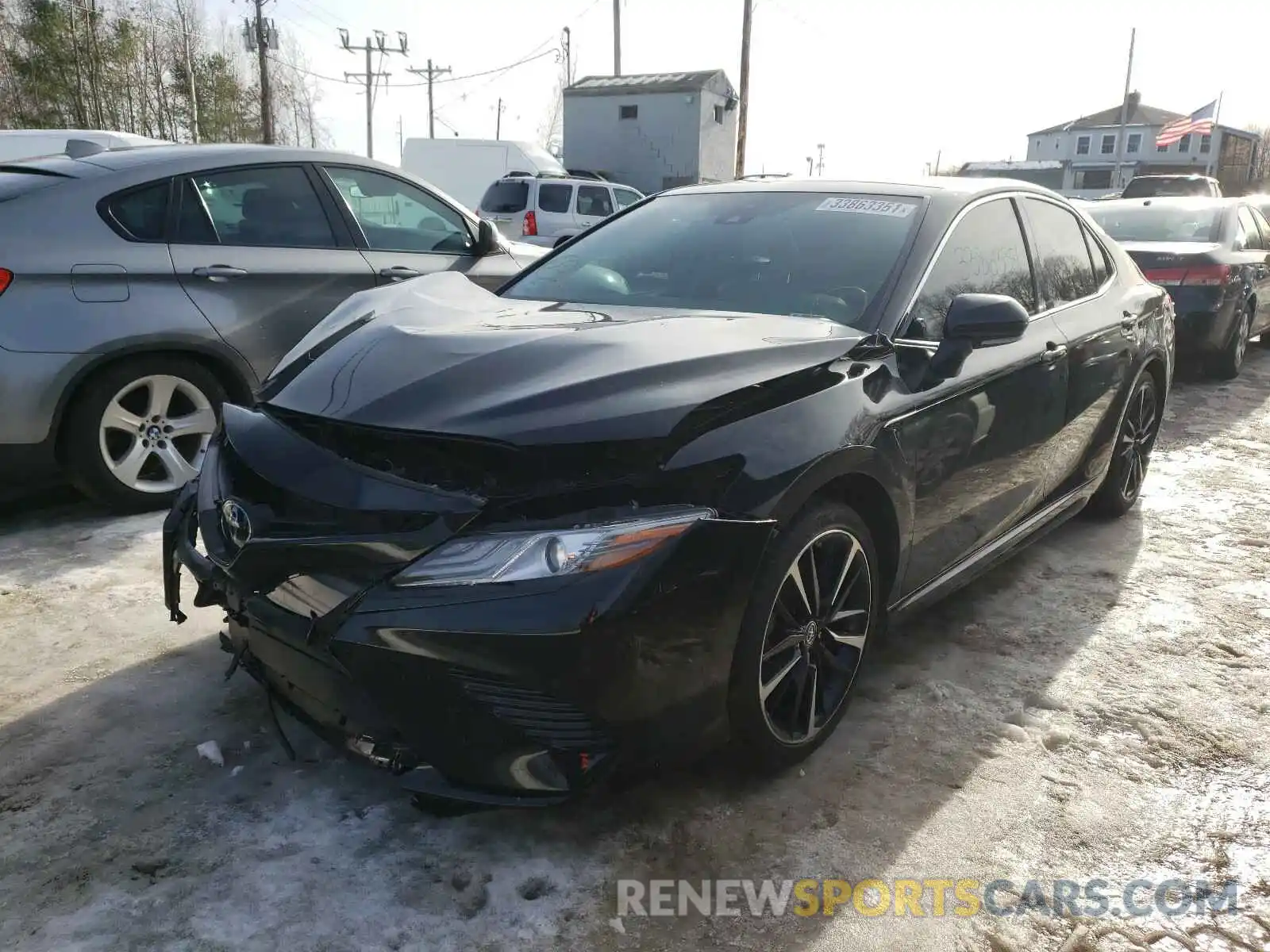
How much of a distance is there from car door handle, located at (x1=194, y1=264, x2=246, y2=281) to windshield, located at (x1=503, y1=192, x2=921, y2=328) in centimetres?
173

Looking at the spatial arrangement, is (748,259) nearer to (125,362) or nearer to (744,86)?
(125,362)

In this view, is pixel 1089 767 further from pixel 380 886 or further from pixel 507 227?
pixel 507 227

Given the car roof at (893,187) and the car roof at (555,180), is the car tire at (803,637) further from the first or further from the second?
the car roof at (555,180)

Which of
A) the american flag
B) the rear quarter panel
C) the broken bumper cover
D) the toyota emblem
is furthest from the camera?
the american flag

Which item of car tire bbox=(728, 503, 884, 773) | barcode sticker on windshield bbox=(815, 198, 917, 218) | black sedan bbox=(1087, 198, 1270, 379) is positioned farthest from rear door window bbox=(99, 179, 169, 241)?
black sedan bbox=(1087, 198, 1270, 379)

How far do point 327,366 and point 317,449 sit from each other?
39 centimetres

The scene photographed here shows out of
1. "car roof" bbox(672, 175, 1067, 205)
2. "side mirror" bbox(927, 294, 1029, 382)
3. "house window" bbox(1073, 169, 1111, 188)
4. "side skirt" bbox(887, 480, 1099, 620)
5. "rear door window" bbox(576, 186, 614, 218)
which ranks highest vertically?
"house window" bbox(1073, 169, 1111, 188)

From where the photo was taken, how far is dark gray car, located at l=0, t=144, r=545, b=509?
13.0 feet

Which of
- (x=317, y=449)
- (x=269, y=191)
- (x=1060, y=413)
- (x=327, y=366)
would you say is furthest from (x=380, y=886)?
(x=269, y=191)

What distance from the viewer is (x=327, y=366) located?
8.30ft

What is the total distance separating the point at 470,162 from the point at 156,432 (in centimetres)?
2555

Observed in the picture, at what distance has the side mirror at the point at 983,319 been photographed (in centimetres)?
280

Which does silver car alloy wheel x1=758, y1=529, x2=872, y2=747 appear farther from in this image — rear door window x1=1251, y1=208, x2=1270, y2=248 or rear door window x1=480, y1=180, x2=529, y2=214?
rear door window x1=480, y1=180, x2=529, y2=214

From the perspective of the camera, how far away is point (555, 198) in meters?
18.5
